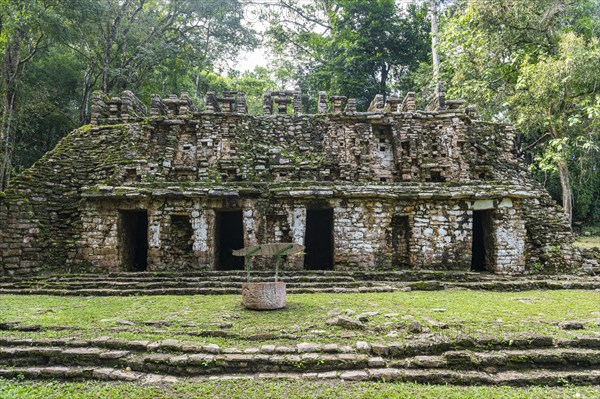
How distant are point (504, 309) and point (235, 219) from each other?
10.0 m

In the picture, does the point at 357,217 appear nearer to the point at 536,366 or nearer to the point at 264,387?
the point at 536,366

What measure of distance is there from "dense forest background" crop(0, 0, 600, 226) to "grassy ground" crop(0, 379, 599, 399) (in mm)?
12211

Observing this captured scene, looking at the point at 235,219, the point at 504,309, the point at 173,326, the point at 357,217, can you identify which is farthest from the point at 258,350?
the point at 235,219

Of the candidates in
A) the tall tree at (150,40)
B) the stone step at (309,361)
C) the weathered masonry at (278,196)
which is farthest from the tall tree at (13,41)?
the stone step at (309,361)

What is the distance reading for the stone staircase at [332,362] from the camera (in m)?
4.87

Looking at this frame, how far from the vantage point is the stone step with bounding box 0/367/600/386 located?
4.81 meters

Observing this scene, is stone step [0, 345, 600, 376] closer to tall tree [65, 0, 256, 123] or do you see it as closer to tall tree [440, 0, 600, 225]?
tall tree [440, 0, 600, 225]

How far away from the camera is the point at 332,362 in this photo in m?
5.07

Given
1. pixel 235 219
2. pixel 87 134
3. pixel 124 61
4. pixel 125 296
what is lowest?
pixel 125 296

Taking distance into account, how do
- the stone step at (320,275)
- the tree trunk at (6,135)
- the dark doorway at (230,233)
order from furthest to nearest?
the tree trunk at (6,135)
the dark doorway at (230,233)
the stone step at (320,275)

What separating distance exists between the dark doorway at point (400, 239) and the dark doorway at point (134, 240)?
887cm

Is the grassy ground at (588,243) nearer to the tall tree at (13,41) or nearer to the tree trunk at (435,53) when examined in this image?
the tree trunk at (435,53)

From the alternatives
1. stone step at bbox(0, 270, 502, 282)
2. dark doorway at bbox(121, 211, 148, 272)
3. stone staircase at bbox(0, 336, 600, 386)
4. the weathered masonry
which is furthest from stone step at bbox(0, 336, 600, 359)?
dark doorway at bbox(121, 211, 148, 272)

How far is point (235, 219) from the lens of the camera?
14688 millimetres
